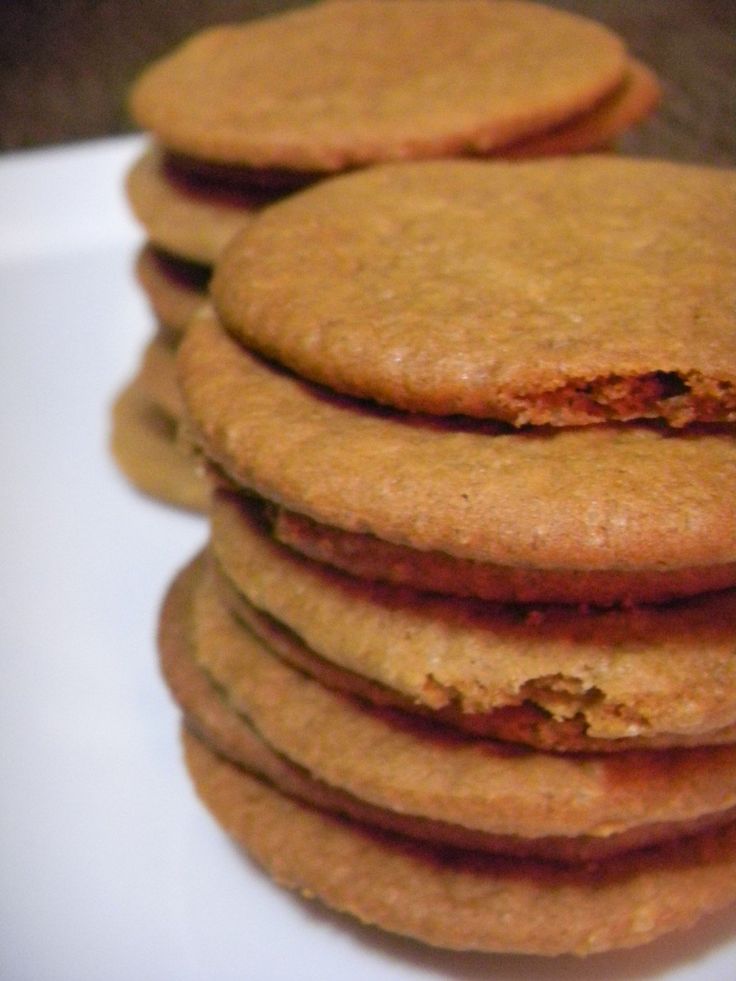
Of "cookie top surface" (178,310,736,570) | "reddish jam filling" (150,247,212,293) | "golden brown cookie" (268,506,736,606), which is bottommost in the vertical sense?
"reddish jam filling" (150,247,212,293)

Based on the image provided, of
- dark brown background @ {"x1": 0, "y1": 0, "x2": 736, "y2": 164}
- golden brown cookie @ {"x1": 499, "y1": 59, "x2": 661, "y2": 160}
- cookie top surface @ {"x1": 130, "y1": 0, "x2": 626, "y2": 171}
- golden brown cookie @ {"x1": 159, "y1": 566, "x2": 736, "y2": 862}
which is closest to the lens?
golden brown cookie @ {"x1": 159, "y1": 566, "x2": 736, "y2": 862}

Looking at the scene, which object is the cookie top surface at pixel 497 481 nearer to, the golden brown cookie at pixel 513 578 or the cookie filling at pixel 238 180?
the golden brown cookie at pixel 513 578

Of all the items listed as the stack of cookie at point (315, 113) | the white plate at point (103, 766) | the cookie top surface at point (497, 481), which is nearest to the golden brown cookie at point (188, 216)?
the stack of cookie at point (315, 113)

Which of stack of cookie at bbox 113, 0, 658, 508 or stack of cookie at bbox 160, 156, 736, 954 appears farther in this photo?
stack of cookie at bbox 113, 0, 658, 508

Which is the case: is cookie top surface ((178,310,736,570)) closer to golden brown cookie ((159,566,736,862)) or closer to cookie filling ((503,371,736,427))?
cookie filling ((503,371,736,427))

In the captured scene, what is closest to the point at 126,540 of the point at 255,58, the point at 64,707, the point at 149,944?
the point at 64,707

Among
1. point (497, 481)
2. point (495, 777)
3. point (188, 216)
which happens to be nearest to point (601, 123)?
point (188, 216)

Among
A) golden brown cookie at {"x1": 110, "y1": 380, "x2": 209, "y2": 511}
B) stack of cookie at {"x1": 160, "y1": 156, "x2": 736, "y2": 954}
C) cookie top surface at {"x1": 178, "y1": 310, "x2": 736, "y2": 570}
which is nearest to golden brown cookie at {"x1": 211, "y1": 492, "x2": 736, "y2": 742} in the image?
stack of cookie at {"x1": 160, "y1": 156, "x2": 736, "y2": 954}
